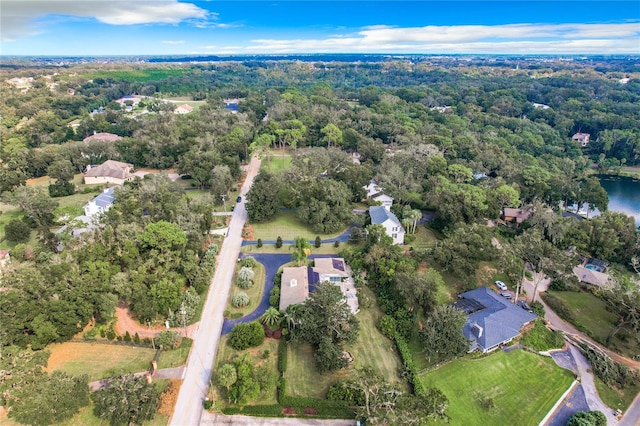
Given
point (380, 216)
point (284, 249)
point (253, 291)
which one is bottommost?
point (253, 291)

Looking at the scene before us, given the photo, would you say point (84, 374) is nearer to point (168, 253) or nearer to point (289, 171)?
point (168, 253)

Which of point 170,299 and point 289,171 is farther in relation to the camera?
point 289,171

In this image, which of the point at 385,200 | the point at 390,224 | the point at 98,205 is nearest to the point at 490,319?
the point at 390,224

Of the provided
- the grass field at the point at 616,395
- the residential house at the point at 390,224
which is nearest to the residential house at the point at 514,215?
the residential house at the point at 390,224

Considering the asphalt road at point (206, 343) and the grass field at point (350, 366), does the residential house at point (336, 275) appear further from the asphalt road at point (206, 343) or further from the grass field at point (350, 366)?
the asphalt road at point (206, 343)

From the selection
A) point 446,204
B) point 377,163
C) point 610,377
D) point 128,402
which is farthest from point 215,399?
point 377,163

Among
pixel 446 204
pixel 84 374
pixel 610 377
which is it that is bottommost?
pixel 610 377

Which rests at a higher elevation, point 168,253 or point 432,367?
point 168,253

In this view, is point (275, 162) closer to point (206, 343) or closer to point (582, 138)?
point (206, 343)
